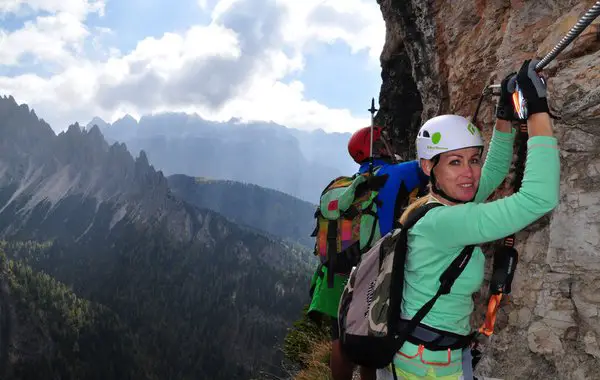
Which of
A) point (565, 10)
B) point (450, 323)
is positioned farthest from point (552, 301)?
point (565, 10)

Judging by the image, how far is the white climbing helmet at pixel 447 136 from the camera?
3390 millimetres

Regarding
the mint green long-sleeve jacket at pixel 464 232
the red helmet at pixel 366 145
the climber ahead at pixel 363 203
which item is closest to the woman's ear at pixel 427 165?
the mint green long-sleeve jacket at pixel 464 232

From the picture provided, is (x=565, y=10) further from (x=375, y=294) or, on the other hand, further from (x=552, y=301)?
(x=375, y=294)

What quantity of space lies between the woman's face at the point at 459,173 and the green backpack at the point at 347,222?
155cm

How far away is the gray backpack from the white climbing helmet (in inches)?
18.4

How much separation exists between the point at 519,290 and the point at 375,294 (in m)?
1.96

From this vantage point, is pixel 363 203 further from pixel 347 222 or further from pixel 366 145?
pixel 366 145

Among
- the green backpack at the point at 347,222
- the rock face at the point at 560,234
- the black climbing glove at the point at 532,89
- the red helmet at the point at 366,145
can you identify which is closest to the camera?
the black climbing glove at the point at 532,89

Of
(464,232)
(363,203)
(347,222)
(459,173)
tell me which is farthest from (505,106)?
(347,222)

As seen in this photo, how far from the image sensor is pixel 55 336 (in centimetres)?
13625

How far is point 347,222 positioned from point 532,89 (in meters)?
2.71

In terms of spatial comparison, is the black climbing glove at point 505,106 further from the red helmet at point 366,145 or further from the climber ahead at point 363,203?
the red helmet at point 366,145

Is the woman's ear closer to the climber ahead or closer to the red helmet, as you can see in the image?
the climber ahead

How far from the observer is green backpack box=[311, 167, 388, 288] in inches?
198
